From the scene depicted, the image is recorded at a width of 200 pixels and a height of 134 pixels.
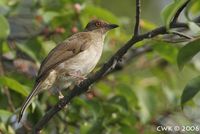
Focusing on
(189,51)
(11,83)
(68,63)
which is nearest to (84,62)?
(68,63)

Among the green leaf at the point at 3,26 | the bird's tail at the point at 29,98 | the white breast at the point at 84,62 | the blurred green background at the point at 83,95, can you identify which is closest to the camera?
the bird's tail at the point at 29,98

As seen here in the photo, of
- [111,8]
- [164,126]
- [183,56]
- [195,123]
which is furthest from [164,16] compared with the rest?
[111,8]

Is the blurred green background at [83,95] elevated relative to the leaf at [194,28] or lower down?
lower down

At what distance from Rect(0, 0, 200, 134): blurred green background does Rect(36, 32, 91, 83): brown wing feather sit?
0.27m

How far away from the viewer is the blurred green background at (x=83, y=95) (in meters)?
6.59

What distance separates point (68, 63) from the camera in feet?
21.7

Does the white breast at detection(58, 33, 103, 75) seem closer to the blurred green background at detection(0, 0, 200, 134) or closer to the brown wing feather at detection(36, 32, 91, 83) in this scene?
the brown wing feather at detection(36, 32, 91, 83)

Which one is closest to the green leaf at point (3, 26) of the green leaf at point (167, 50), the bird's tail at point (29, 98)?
the bird's tail at point (29, 98)

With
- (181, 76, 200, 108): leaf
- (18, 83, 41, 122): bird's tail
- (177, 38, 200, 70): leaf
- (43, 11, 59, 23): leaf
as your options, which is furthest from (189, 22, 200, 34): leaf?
(43, 11, 59, 23): leaf

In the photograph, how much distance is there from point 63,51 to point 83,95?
0.94 m

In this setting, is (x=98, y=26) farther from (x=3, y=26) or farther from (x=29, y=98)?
(x=29, y=98)

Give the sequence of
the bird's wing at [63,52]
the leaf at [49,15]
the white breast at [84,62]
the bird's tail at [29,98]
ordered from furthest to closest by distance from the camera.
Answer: the leaf at [49,15] < the white breast at [84,62] < the bird's wing at [63,52] < the bird's tail at [29,98]

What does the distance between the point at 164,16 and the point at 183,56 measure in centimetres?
32

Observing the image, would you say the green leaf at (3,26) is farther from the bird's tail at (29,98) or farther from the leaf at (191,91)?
the leaf at (191,91)
